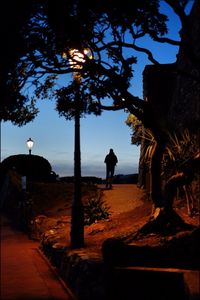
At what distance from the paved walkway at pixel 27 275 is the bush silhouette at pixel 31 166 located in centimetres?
1568

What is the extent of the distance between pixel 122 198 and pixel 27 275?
9397 mm

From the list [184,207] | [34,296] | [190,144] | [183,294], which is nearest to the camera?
[183,294]

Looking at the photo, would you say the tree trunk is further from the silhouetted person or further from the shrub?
the silhouetted person

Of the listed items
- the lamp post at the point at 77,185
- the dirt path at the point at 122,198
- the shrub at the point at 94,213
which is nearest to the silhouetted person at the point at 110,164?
the dirt path at the point at 122,198

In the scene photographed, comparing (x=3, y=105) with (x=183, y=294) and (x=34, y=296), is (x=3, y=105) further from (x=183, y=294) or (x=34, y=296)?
(x=183, y=294)

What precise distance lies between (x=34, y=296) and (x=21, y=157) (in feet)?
80.6

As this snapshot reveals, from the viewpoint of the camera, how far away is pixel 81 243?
1280 cm

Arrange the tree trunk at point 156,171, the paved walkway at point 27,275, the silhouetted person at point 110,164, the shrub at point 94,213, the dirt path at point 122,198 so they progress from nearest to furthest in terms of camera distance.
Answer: the paved walkway at point 27,275 < the tree trunk at point 156,171 < the shrub at point 94,213 < the dirt path at point 122,198 < the silhouetted person at point 110,164

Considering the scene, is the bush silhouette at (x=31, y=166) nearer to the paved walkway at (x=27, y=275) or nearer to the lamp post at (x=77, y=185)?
the paved walkway at (x=27, y=275)

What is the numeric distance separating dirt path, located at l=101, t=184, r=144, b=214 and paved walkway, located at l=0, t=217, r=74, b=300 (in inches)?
131

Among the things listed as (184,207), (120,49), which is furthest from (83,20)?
(184,207)

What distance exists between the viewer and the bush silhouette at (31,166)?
109 ft

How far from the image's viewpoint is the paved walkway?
1014 centimetres

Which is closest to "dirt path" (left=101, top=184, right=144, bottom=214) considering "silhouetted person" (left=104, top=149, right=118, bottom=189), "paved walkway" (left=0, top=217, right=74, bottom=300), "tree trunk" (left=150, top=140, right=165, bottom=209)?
"silhouetted person" (left=104, top=149, right=118, bottom=189)
